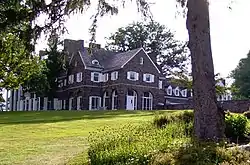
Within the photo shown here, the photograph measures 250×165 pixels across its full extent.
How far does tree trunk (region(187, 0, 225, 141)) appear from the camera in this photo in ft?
36.6

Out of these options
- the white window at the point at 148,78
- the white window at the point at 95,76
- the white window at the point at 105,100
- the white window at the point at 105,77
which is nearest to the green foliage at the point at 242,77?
the white window at the point at 148,78

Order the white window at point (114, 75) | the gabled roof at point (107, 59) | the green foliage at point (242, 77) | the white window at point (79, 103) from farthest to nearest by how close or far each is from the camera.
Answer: the green foliage at point (242, 77), the white window at point (79, 103), the gabled roof at point (107, 59), the white window at point (114, 75)

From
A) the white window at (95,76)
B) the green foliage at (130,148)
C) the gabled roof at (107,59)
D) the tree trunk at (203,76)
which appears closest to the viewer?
the green foliage at (130,148)

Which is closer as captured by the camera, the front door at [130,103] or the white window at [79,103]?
the front door at [130,103]

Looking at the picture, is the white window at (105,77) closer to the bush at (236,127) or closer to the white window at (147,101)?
the white window at (147,101)

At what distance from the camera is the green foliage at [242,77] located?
2542 inches

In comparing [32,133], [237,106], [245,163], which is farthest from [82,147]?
[237,106]

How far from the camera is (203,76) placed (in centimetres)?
1141

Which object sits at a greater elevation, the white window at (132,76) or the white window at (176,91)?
the white window at (132,76)

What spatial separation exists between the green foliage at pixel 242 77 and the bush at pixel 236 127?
50.4 metres

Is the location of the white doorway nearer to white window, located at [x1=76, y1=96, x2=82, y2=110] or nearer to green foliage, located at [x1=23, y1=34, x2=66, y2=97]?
white window, located at [x1=76, y1=96, x2=82, y2=110]

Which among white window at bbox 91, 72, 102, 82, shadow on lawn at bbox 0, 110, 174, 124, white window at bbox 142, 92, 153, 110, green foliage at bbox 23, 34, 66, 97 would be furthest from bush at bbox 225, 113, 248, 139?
white window at bbox 91, 72, 102, 82

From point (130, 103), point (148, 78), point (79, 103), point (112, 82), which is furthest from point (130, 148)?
point (79, 103)

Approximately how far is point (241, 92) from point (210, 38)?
5529 centimetres
